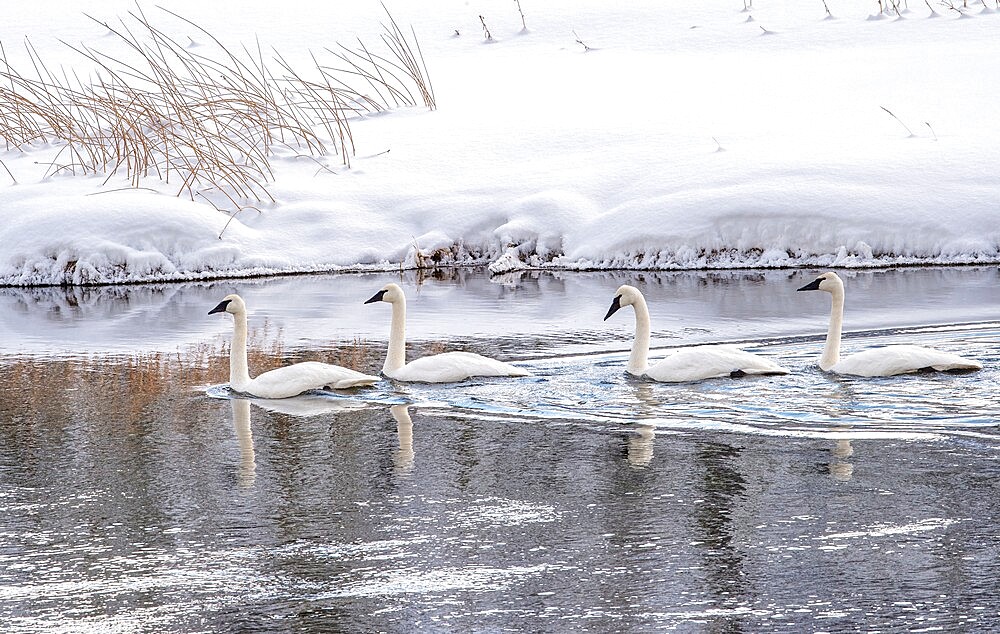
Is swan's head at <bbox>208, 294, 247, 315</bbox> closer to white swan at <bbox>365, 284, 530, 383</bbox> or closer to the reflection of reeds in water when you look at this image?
the reflection of reeds in water

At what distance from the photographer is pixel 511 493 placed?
632cm

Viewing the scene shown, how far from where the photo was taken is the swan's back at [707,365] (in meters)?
8.98

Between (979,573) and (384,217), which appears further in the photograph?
(384,217)

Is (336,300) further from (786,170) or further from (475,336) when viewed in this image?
(786,170)

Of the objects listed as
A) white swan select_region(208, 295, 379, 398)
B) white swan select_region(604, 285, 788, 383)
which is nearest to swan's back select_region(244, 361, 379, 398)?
white swan select_region(208, 295, 379, 398)

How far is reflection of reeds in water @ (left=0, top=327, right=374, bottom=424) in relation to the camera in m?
8.84

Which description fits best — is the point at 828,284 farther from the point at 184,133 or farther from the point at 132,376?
the point at 184,133

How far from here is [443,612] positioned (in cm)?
479

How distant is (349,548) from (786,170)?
12.9 meters

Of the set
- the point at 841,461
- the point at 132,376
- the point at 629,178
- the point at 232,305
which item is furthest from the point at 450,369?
the point at 629,178

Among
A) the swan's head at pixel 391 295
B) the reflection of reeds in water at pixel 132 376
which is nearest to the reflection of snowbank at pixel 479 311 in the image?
the reflection of reeds in water at pixel 132 376

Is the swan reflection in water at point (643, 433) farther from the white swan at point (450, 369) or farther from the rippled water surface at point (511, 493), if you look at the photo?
the white swan at point (450, 369)

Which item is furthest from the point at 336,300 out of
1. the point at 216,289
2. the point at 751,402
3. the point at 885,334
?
the point at 751,402

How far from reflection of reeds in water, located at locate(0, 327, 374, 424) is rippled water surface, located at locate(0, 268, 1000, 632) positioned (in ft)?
0.13
